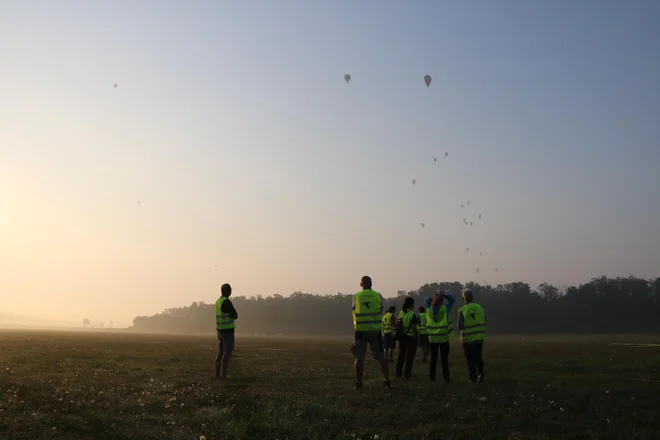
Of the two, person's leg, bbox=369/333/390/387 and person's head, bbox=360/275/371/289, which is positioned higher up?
person's head, bbox=360/275/371/289

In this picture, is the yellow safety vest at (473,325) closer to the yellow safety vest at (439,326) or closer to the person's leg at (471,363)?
the person's leg at (471,363)

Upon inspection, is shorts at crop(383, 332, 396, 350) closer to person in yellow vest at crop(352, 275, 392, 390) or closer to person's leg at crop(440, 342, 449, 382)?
person's leg at crop(440, 342, 449, 382)

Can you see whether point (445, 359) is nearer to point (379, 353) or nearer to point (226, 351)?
point (379, 353)

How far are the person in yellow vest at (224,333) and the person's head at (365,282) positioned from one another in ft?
14.8

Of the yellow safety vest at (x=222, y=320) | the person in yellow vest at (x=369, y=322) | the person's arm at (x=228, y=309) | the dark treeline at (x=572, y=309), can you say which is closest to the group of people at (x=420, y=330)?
the person in yellow vest at (x=369, y=322)

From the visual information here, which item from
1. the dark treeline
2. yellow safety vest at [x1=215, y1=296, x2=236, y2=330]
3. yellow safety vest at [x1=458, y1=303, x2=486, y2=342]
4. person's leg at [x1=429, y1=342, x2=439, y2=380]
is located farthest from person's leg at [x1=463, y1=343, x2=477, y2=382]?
the dark treeline

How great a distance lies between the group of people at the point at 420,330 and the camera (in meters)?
13.9

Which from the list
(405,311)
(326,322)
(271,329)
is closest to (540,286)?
(326,322)

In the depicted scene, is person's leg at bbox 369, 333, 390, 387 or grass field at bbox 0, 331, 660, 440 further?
person's leg at bbox 369, 333, 390, 387

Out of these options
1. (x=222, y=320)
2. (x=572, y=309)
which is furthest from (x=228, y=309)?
(x=572, y=309)

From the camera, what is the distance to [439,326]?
1619 cm

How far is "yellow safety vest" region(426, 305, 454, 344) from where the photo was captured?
634 inches

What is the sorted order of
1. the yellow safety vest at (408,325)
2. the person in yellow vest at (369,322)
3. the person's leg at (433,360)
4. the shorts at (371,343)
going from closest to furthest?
1. the shorts at (371,343)
2. the person in yellow vest at (369,322)
3. the person's leg at (433,360)
4. the yellow safety vest at (408,325)

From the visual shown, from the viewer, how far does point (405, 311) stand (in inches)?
728
